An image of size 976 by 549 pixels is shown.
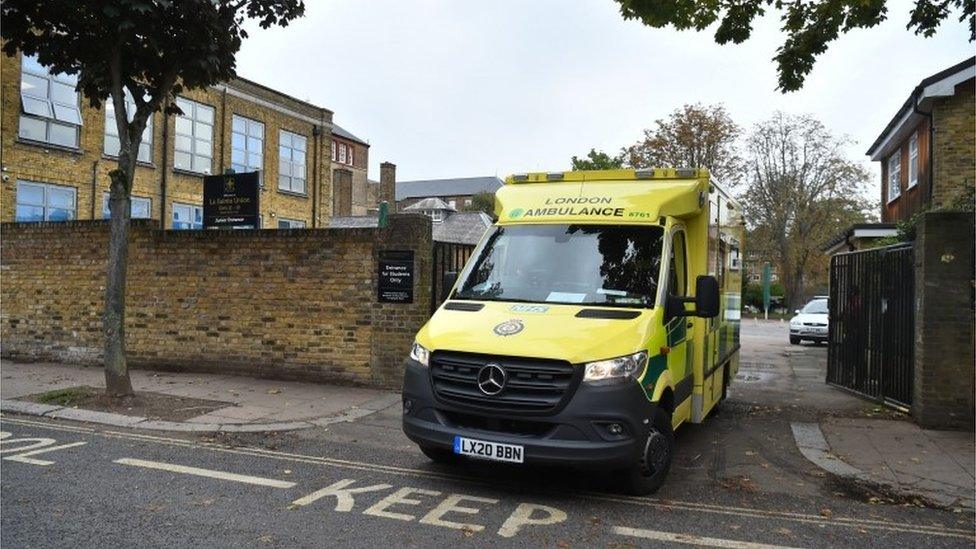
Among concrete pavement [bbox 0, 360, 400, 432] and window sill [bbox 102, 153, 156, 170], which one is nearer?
concrete pavement [bbox 0, 360, 400, 432]

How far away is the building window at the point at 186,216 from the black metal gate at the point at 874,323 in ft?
73.1

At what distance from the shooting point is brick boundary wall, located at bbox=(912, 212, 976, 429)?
761 centimetres

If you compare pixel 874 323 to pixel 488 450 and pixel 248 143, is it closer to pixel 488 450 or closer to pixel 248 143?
pixel 488 450

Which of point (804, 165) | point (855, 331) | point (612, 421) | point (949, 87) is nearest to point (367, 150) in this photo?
point (804, 165)

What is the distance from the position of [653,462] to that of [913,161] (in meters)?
19.1

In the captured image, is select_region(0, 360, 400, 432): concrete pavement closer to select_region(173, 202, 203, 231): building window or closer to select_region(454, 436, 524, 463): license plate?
select_region(454, 436, 524, 463): license plate

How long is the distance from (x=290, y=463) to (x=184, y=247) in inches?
242

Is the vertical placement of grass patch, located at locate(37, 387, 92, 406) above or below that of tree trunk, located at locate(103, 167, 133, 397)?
below

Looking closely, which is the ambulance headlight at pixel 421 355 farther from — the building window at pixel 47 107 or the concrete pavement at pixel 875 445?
the building window at pixel 47 107

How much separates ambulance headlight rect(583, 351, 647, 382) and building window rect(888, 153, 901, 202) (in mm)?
20999

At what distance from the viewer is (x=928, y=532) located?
4.70 m

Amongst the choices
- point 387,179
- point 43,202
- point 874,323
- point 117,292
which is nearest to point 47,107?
point 43,202

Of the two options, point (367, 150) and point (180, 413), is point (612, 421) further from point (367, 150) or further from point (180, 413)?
point (367, 150)

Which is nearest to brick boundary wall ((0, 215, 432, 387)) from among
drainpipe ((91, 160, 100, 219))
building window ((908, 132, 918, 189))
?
drainpipe ((91, 160, 100, 219))
